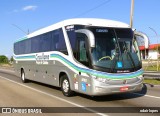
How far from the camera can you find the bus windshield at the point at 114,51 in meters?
11.5

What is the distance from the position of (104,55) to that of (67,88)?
2754 millimetres

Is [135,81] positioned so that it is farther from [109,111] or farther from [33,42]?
[33,42]

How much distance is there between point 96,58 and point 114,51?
748 mm

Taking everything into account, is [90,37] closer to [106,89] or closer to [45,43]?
[106,89]

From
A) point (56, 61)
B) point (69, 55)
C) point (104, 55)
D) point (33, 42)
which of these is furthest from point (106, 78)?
point (33, 42)

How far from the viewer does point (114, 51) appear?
11773mm

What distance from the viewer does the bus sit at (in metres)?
11.5

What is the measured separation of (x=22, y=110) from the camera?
10.5 m

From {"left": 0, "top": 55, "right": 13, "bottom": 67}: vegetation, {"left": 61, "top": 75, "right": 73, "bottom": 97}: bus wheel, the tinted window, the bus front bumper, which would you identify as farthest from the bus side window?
{"left": 0, "top": 55, "right": 13, "bottom": 67}: vegetation

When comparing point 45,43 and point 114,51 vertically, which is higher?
point 45,43

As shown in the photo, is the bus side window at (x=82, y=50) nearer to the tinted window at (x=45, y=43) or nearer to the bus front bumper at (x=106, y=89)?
the bus front bumper at (x=106, y=89)

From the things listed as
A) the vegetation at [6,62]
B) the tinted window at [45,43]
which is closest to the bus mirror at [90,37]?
the tinted window at [45,43]

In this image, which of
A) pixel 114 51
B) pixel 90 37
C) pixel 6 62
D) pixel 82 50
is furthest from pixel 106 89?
pixel 6 62

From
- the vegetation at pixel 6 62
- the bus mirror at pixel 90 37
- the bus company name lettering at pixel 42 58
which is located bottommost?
the vegetation at pixel 6 62
